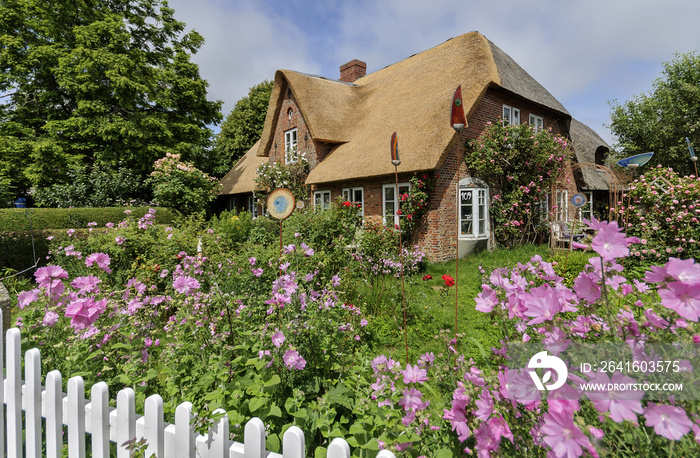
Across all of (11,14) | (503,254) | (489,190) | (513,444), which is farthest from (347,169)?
(11,14)

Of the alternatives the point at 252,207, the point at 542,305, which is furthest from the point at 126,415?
the point at 252,207

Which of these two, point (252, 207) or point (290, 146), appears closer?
point (290, 146)

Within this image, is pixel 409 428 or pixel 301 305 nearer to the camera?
pixel 409 428

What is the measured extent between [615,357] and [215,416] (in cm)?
137

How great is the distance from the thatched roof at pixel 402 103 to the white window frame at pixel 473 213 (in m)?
1.90

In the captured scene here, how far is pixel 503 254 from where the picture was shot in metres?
9.42

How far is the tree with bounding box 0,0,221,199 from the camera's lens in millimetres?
14023

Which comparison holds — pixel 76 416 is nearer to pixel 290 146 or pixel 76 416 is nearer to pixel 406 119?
pixel 406 119

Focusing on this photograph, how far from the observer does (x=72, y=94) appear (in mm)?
15766

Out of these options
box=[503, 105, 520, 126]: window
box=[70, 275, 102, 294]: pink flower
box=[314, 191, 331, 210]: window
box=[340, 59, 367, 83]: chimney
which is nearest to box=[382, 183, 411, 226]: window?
box=[314, 191, 331, 210]: window

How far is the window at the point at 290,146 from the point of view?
13.9 metres

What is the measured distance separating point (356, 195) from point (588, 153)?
11179 millimetres

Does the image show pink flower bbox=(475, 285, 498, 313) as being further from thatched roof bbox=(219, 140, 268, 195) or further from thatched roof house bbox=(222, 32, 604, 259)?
thatched roof bbox=(219, 140, 268, 195)

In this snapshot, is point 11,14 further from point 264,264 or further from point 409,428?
point 409,428
